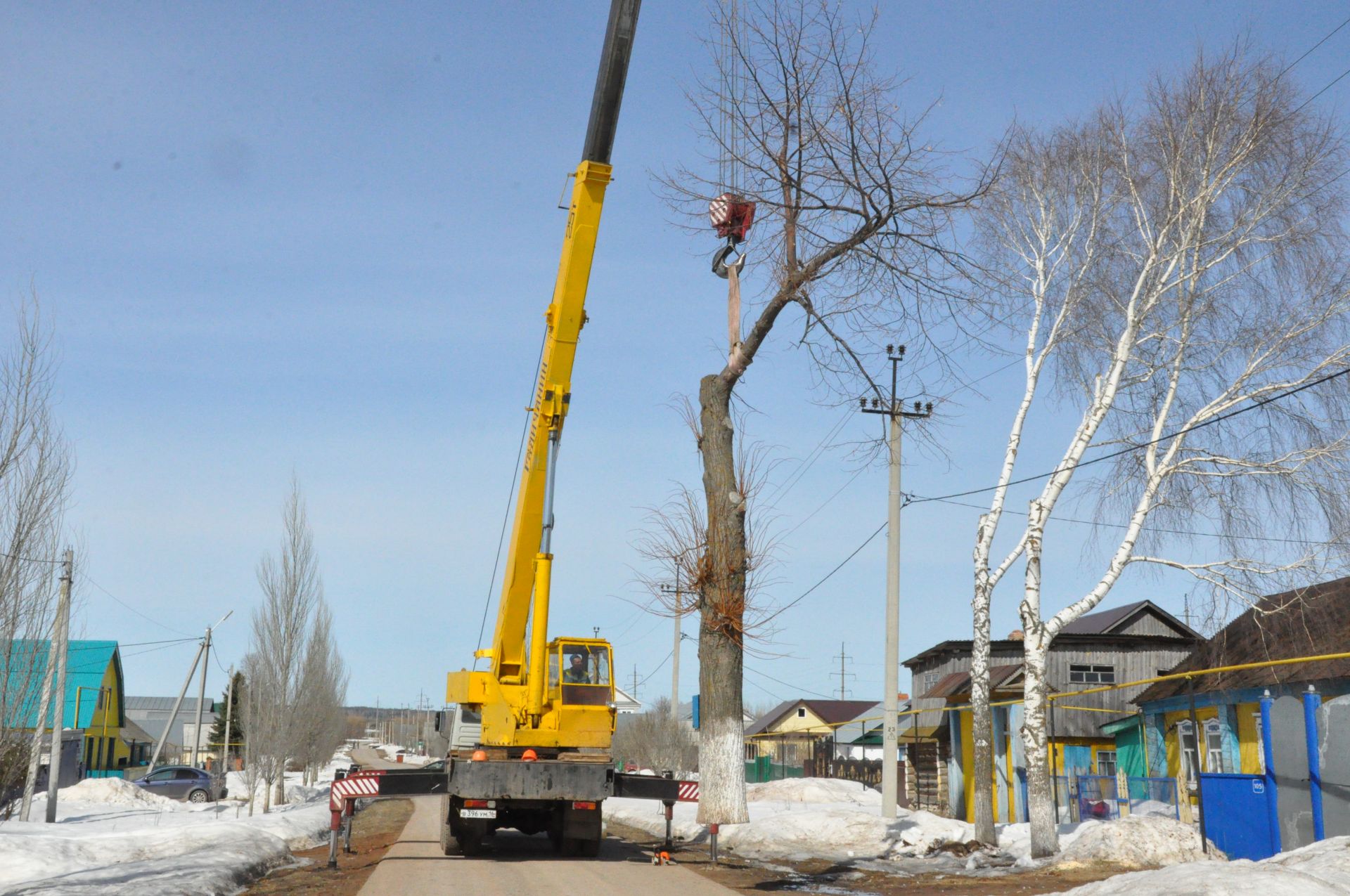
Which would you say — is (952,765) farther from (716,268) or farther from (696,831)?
(716,268)

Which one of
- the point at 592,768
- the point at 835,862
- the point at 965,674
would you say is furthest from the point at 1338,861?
the point at 965,674

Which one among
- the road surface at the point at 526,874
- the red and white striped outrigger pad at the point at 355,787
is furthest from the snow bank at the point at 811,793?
the red and white striped outrigger pad at the point at 355,787

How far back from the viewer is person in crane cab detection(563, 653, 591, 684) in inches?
639

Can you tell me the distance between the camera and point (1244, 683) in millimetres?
22609

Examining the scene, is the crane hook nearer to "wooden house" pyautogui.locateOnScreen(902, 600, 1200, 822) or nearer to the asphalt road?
"wooden house" pyautogui.locateOnScreen(902, 600, 1200, 822)

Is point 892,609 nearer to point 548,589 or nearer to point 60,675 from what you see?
point 548,589

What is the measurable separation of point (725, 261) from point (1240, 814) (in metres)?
10.8

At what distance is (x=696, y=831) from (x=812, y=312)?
30.8 feet

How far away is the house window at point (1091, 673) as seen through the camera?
35.6 metres

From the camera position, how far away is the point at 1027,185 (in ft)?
63.0

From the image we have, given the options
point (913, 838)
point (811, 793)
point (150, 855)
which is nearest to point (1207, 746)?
point (913, 838)

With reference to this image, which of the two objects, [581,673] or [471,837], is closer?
[471,837]

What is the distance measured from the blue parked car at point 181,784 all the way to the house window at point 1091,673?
31.0 meters

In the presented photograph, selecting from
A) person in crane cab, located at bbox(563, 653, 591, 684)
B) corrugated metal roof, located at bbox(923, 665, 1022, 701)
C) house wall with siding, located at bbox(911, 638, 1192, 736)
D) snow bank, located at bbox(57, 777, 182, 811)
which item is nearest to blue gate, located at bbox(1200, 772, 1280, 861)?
person in crane cab, located at bbox(563, 653, 591, 684)
